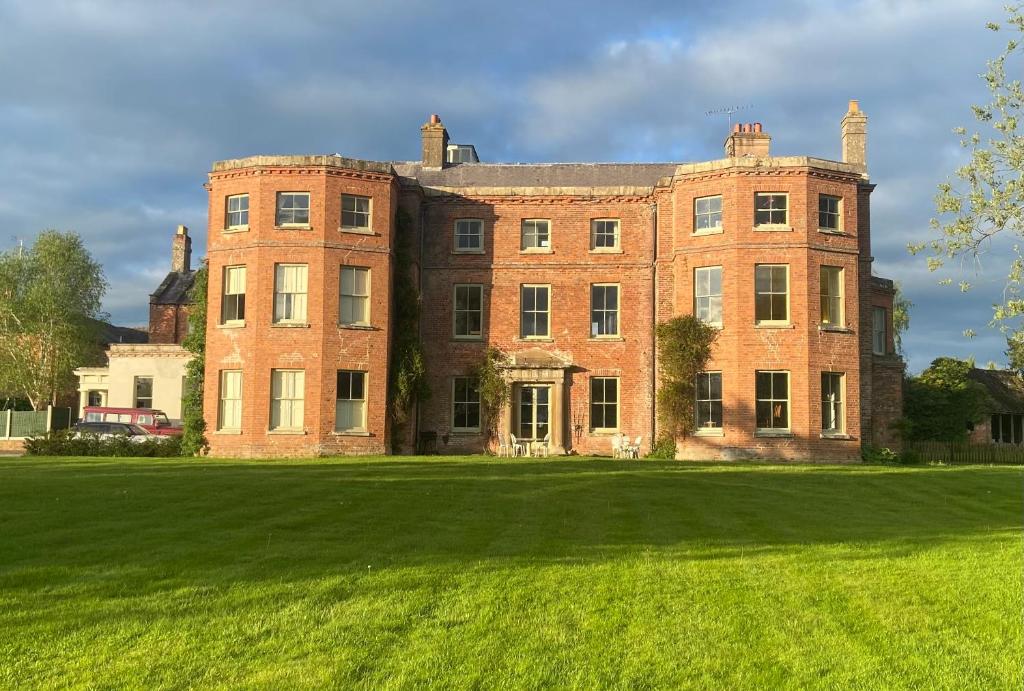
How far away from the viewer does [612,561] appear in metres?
10.0

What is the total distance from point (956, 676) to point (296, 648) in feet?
16.5

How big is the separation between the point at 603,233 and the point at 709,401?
7.36 meters

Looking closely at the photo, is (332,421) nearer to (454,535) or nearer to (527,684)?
(454,535)

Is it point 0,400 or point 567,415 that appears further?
point 0,400

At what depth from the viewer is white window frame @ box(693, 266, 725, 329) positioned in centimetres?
2917

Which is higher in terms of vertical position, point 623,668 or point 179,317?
point 179,317

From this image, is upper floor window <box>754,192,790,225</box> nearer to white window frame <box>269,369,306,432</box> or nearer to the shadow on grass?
the shadow on grass

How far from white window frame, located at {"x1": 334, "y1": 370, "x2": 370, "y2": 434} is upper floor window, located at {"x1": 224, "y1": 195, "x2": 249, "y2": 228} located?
5936mm

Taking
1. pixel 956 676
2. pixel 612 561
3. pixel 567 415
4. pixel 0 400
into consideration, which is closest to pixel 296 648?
pixel 612 561

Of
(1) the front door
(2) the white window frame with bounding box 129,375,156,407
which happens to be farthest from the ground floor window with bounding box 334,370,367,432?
(2) the white window frame with bounding box 129,375,156,407

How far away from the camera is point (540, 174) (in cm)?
3628

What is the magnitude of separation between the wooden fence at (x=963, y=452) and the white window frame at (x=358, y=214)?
2065 cm

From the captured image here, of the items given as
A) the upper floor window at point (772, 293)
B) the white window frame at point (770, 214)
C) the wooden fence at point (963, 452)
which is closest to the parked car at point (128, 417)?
the upper floor window at point (772, 293)

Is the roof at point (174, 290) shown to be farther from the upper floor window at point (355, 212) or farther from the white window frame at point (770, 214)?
the white window frame at point (770, 214)
